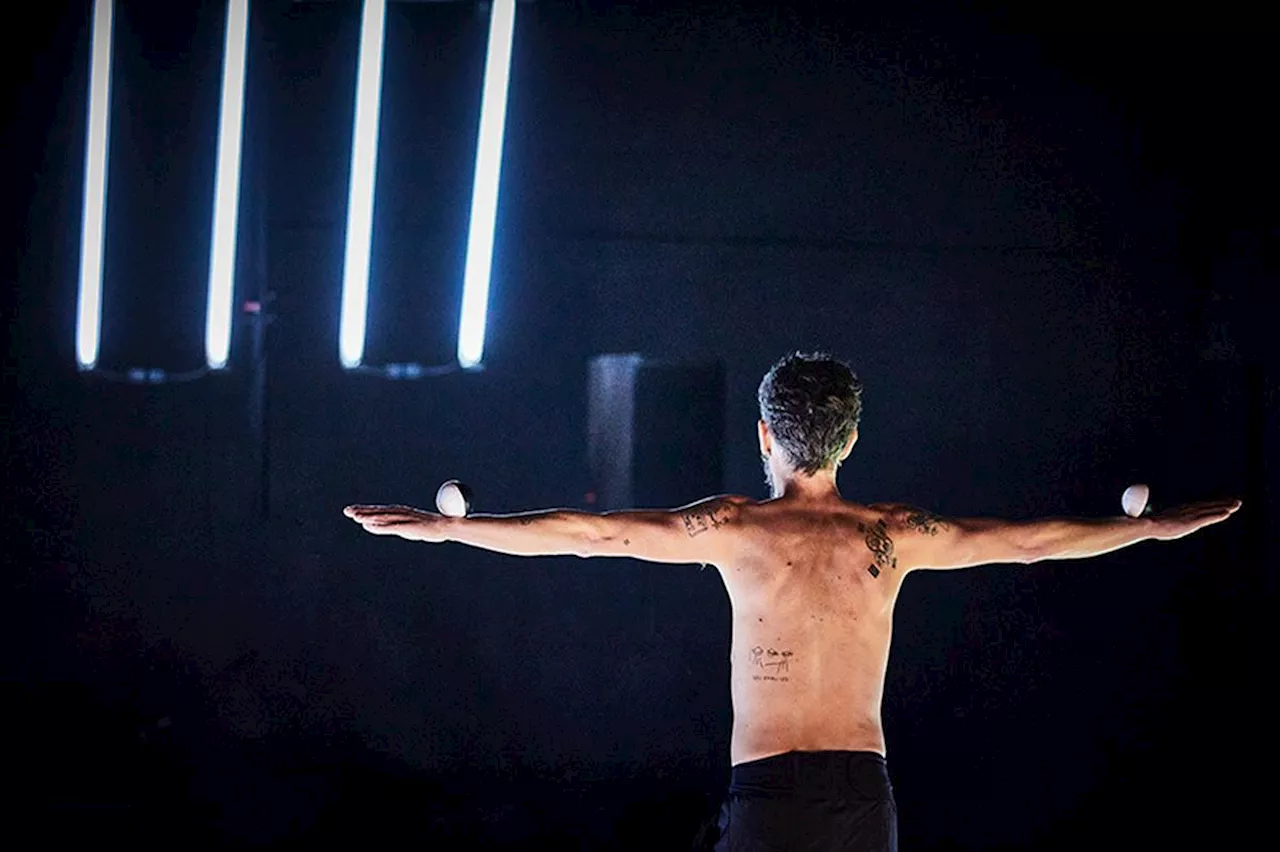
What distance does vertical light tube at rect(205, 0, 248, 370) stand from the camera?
13.3 feet

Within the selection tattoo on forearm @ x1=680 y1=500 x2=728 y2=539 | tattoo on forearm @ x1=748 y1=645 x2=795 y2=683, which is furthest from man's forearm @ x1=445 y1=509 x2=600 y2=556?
tattoo on forearm @ x1=748 y1=645 x2=795 y2=683

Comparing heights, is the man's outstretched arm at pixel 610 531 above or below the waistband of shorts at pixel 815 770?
above

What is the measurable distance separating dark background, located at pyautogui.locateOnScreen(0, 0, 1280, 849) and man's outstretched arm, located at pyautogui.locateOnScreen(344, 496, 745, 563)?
1.62m

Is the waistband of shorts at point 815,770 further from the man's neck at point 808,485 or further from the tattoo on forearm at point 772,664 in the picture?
the man's neck at point 808,485

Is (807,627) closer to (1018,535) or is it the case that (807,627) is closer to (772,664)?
(772,664)

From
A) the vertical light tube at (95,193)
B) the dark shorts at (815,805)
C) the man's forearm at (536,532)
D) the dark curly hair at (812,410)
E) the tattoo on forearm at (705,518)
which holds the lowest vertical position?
the dark shorts at (815,805)

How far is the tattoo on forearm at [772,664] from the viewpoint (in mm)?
2740

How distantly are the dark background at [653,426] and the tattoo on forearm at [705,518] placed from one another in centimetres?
163

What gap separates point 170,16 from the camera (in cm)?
412

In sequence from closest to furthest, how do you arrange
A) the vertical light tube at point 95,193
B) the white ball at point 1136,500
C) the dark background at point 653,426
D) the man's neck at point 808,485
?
1. the man's neck at point 808,485
2. the white ball at point 1136,500
3. the vertical light tube at point 95,193
4. the dark background at point 653,426

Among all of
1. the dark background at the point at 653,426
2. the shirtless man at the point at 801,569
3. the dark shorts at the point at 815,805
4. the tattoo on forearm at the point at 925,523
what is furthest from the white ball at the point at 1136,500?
the dark background at the point at 653,426

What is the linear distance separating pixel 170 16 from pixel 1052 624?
13.1ft

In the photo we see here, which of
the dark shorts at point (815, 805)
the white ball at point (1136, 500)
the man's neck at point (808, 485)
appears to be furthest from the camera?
the white ball at point (1136, 500)

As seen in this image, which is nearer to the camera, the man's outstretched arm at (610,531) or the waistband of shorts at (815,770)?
the waistband of shorts at (815,770)
